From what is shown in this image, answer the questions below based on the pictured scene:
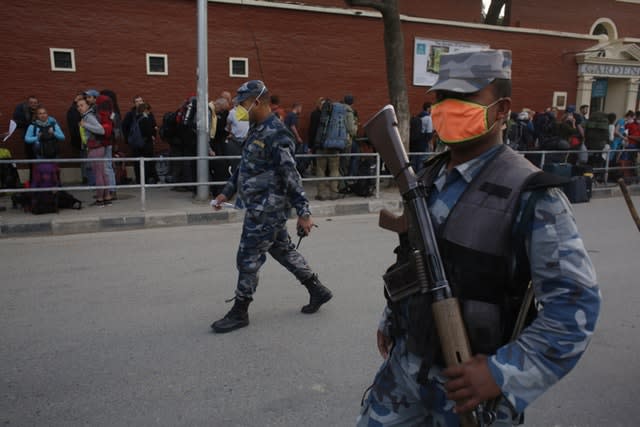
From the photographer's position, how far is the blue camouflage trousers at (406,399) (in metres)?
1.80

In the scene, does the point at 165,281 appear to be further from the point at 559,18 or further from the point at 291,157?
the point at 559,18

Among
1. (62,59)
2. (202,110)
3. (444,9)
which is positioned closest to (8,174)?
(202,110)

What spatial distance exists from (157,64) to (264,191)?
A: 9653 mm

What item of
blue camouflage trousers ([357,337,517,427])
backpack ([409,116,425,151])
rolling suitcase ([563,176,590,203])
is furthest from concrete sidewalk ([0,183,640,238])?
rolling suitcase ([563,176,590,203])

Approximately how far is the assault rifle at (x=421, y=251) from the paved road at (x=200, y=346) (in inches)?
69.6

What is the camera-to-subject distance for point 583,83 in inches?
746

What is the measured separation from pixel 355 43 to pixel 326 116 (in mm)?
5418

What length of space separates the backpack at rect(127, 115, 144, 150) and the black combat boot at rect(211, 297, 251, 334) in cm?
735

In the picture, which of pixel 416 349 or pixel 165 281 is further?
pixel 165 281

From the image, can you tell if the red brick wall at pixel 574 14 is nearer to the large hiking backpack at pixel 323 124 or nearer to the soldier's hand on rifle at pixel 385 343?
the large hiking backpack at pixel 323 124

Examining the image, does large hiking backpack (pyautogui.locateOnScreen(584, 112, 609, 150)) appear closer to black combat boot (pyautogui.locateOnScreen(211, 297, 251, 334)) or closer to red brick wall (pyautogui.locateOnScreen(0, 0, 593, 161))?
red brick wall (pyautogui.locateOnScreen(0, 0, 593, 161))

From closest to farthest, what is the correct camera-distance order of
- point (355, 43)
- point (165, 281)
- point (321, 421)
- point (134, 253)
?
1. point (321, 421)
2. point (165, 281)
3. point (134, 253)
4. point (355, 43)

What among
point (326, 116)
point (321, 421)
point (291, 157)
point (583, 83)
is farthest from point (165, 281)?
point (583, 83)

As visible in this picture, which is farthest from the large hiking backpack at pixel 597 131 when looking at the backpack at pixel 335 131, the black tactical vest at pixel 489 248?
the black tactical vest at pixel 489 248
